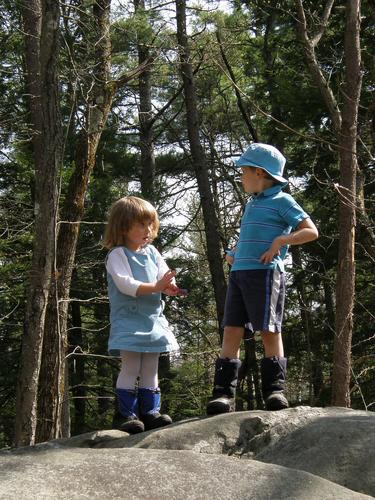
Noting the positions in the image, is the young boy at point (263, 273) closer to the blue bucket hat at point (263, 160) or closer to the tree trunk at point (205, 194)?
the blue bucket hat at point (263, 160)

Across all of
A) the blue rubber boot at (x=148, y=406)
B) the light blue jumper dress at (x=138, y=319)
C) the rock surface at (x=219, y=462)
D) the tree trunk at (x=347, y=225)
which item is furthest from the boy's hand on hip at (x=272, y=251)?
the tree trunk at (x=347, y=225)

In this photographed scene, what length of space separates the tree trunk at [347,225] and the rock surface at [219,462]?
15.5 feet

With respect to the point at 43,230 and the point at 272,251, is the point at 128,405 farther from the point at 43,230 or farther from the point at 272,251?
the point at 43,230

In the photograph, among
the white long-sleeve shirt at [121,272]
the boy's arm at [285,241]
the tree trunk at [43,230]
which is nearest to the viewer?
the boy's arm at [285,241]

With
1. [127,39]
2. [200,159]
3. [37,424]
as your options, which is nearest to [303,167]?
[200,159]

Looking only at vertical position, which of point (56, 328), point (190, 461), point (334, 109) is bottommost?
point (190, 461)

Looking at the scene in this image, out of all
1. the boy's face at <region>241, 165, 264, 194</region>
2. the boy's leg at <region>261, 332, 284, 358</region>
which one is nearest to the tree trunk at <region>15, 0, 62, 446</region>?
the boy's face at <region>241, 165, 264, 194</region>

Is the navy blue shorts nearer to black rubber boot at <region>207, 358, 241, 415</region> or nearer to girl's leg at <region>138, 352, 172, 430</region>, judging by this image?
black rubber boot at <region>207, 358, 241, 415</region>

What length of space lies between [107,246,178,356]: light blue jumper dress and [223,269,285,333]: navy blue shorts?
0.50 m

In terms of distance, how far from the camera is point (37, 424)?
25.3 feet

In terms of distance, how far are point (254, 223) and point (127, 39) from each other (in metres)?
7.28

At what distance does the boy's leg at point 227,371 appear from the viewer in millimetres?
4590

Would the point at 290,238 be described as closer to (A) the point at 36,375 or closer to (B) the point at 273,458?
(B) the point at 273,458

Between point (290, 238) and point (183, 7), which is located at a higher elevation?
point (183, 7)
